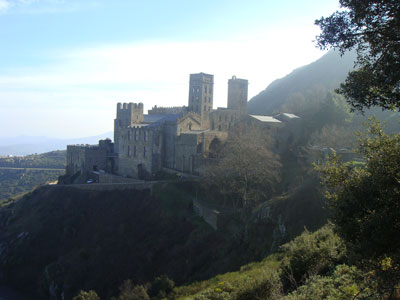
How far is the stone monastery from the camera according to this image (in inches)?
1588

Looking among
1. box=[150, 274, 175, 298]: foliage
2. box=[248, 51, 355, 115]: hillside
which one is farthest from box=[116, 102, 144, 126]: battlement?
box=[248, 51, 355, 115]: hillside

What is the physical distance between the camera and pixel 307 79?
9081 centimetres

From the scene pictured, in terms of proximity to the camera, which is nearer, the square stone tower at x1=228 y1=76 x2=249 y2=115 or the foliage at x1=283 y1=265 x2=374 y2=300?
the foliage at x1=283 y1=265 x2=374 y2=300

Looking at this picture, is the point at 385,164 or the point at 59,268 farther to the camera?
the point at 59,268

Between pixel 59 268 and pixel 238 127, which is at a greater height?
pixel 238 127

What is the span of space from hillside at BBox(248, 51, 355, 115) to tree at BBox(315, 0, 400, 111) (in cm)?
6975

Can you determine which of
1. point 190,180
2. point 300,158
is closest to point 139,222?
point 190,180

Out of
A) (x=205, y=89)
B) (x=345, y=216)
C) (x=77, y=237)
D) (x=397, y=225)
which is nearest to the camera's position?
(x=397, y=225)

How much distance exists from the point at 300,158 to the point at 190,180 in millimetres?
11074

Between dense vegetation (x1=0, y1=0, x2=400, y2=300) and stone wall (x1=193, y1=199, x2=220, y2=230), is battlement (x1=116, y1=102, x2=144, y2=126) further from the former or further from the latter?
stone wall (x1=193, y1=199, x2=220, y2=230)

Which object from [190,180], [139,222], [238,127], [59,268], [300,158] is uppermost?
[238,127]

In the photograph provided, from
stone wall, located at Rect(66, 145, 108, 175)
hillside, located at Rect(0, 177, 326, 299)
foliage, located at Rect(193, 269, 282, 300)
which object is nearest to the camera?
foliage, located at Rect(193, 269, 282, 300)

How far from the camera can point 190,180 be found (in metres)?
37.7

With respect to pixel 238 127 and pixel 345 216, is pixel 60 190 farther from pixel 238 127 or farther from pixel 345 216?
pixel 345 216
